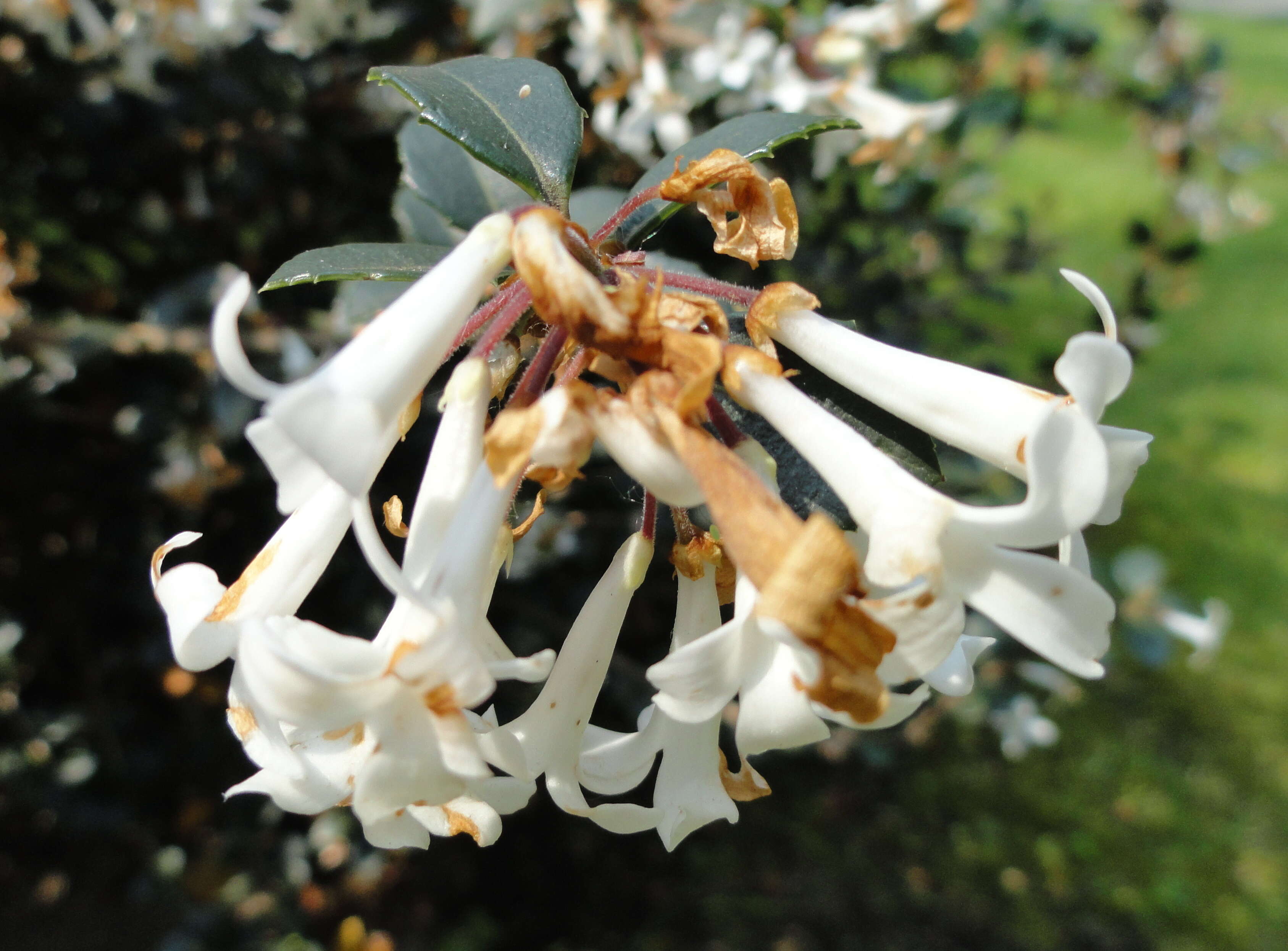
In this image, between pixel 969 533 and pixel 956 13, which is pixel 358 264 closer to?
pixel 969 533

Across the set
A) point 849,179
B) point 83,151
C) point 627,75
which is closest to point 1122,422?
point 849,179

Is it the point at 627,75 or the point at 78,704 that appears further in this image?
the point at 78,704

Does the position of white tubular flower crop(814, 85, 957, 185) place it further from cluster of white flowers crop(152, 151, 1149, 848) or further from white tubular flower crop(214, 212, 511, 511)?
white tubular flower crop(214, 212, 511, 511)

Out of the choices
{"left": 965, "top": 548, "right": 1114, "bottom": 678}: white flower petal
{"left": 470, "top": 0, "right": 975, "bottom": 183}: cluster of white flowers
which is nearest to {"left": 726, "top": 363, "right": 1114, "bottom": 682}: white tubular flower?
{"left": 965, "top": 548, "right": 1114, "bottom": 678}: white flower petal

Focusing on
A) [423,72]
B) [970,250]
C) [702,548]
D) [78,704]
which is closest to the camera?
[702,548]

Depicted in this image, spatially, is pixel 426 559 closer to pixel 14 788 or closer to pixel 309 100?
pixel 309 100
